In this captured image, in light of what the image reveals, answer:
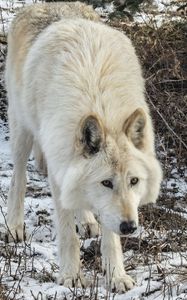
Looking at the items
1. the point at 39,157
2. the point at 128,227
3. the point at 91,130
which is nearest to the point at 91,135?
the point at 91,130

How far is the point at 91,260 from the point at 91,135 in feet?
4.01

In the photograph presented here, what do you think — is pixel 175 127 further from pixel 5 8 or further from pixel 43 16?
pixel 5 8

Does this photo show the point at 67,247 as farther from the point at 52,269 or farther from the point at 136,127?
the point at 136,127

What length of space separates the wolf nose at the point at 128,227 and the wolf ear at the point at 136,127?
2.27 ft

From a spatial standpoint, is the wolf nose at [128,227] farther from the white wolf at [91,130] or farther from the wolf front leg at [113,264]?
the wolf front leg at [113,264]

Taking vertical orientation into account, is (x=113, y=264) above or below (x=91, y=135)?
below

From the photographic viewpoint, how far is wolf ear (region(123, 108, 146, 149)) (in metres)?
4.54

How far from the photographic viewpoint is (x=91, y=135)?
14.7ft

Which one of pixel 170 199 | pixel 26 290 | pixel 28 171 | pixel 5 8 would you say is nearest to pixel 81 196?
pixel 26 290

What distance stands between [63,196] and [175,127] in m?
3.15

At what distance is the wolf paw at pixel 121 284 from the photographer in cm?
462

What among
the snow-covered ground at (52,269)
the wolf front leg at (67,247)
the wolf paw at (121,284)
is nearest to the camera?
the snow-covered ground at (52,269)

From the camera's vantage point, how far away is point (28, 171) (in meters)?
7.52

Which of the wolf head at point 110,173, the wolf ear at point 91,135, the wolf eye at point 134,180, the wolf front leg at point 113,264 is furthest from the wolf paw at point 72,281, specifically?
the wolf ear at point 91,135
